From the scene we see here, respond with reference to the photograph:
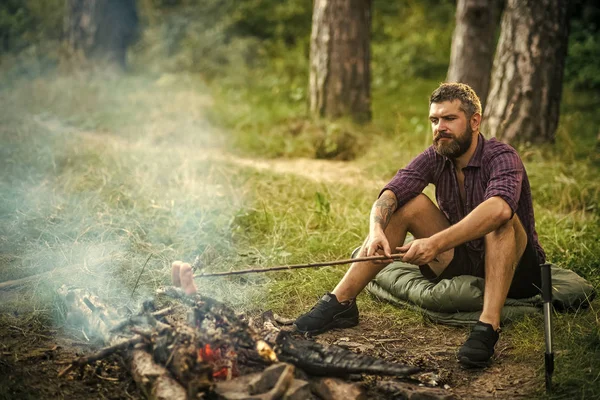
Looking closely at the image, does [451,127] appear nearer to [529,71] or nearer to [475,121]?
[475,121]

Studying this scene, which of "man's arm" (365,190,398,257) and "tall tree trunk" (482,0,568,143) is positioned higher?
"tall tree trunk" (482,0,568,143)

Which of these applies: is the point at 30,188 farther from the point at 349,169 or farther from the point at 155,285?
the point at 349,169

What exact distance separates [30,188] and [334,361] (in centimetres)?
419

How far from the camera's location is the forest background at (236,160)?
4.51 meters

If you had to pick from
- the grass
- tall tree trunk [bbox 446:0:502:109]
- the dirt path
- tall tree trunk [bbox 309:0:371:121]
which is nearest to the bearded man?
the dirt path

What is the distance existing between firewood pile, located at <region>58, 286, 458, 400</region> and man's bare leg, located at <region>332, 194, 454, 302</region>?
0.70 meters

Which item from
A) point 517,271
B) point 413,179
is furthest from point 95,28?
point 517,271

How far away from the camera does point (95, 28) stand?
473 inches

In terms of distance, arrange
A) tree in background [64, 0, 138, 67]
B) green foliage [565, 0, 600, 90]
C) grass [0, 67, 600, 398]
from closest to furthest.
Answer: grass [0, 67, 600, 398] < green foliage [565, 0, 600, 90] < tree in background [64, 0, 138, 67]

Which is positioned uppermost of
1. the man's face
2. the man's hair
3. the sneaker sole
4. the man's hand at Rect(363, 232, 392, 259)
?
the man's hair

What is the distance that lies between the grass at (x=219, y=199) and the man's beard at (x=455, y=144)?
3.49 ft

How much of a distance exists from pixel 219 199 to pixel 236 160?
1.77 metres

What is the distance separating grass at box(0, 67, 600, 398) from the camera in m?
4.30

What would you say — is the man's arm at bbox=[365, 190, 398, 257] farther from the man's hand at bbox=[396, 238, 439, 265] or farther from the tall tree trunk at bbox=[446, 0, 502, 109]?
the tall tree trunk at bbox=[446, 0, 502, 109]
